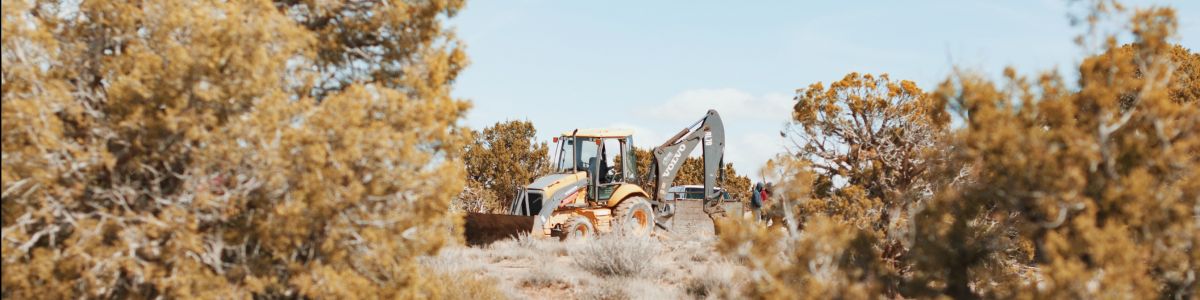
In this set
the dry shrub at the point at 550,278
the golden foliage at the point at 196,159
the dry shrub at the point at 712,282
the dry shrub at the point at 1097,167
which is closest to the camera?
the dry shrub at the point at 1097,167

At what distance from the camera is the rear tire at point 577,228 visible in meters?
16.5

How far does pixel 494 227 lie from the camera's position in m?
16.3

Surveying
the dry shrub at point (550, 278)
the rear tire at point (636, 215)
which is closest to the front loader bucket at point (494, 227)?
the rear tire at point (636, 215)

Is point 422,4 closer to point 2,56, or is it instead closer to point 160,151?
point 160,151

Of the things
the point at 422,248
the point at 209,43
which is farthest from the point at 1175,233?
the point at 209,43

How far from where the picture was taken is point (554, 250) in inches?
574

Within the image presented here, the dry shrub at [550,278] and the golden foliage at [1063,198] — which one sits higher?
the golden foliage at [1063,198]

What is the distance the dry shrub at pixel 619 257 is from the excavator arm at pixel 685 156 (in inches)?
260

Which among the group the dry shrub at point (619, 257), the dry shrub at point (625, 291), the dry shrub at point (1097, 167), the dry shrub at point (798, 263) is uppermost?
the dry shrub at point (1097, 167)

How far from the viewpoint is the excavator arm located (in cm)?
1939

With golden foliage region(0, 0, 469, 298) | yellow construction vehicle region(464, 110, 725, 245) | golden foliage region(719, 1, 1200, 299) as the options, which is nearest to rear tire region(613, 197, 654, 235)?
yellow construction vehicle region(464, 110, 725, 245)

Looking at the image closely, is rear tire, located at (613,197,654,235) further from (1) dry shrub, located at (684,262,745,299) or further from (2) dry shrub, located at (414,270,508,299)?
(2) dry shrub, located at (414,270,508,299)

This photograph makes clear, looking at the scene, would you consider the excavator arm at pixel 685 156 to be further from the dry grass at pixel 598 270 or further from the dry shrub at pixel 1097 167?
the dry shrub at pixel 1097 167

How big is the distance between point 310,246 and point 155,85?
1291 millimetres
